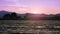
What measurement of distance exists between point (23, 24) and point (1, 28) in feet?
3.60

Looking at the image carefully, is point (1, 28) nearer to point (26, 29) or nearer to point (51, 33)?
point (26, 29)

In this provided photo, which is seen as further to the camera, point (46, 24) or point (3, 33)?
point (46, 24)

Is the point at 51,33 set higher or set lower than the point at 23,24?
lower

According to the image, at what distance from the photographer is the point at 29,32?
23.5ft

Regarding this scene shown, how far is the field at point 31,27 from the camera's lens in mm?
7195

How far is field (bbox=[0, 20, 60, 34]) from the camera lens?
7.20m

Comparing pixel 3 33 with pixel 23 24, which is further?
pixel 23 24

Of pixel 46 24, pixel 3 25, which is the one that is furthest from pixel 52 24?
pixel 3 25

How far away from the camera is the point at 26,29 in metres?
7.26

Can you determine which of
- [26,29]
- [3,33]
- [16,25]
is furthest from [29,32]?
[3,33]

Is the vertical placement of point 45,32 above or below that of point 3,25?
below

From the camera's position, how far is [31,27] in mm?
7340

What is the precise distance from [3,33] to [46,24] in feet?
7.04

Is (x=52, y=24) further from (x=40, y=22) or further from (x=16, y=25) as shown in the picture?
(x=16, y=25)
